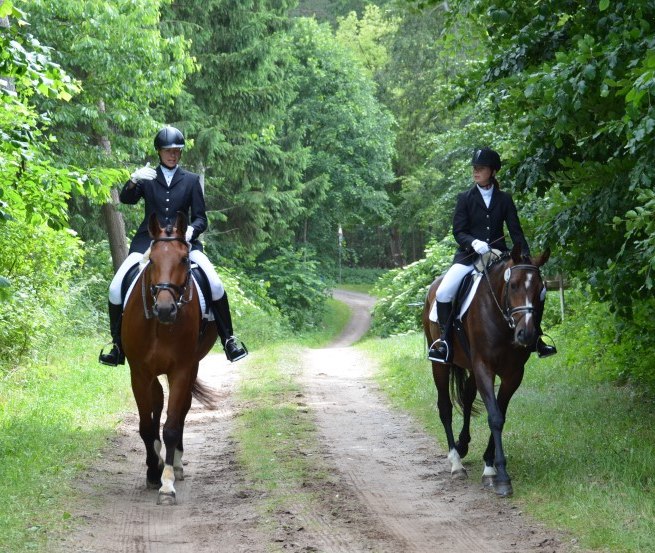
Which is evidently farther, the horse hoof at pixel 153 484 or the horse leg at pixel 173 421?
the horse hoof at pixel 153 484

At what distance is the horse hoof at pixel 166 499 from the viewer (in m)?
8.25

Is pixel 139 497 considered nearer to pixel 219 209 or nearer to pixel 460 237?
pixel 460 237

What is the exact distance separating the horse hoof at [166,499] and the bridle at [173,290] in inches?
62.2

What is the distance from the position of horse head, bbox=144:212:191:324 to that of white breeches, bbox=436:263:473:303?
9.05 ft

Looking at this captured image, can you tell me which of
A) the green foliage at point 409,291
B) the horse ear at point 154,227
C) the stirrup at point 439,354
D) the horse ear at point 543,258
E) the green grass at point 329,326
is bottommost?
the green grass at point 329,326

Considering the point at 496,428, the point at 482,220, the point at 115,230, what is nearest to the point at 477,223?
the point at 482,220

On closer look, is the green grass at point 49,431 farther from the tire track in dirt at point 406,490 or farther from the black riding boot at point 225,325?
the tire track in dirt at point 406,490

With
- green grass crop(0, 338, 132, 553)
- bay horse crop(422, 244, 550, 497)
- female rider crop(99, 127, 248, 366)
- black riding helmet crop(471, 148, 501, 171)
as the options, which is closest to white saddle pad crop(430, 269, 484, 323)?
bay horse crop(422, 244, 550, 497)

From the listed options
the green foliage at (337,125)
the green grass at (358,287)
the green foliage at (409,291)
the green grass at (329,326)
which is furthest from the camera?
the green grass at (358,287)

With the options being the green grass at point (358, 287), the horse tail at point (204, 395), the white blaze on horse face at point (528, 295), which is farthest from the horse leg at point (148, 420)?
the green grass at point (358, 287)

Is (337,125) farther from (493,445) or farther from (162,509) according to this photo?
(162,509)

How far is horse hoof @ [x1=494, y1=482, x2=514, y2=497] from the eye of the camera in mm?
8336

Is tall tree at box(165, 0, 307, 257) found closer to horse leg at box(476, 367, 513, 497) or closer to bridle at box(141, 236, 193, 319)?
bridle at box(141, 236, 193, 319)

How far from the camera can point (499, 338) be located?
925cm
